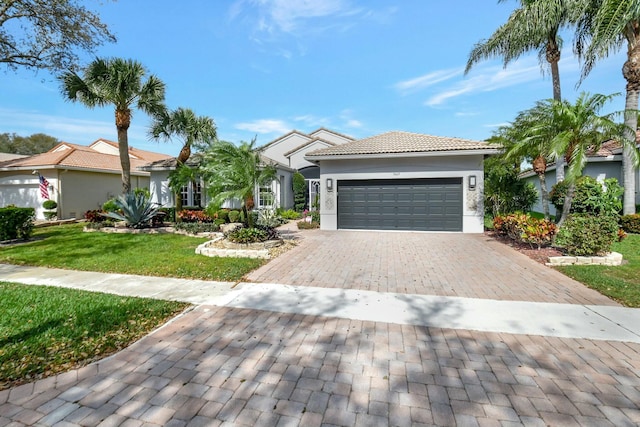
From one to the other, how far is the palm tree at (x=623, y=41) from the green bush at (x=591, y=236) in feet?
15.1

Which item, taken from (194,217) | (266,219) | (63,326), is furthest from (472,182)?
(63,326)

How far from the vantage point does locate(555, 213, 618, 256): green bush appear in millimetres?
6930

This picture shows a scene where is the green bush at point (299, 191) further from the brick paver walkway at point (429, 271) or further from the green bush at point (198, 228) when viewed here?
the brick paver walkway at point (429, 271)

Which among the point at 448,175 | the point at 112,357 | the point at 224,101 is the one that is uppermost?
the point at 224,101

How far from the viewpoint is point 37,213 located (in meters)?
17.9

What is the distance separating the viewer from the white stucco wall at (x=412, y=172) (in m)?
12.7

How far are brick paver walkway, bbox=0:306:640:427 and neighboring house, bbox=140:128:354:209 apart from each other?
11143mm

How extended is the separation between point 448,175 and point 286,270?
923 cm

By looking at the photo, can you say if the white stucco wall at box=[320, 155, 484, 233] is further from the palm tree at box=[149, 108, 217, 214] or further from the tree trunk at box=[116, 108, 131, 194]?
the tree trunk at box=[116, 108, 131, 194]

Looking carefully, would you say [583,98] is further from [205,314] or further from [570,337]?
[205,314]

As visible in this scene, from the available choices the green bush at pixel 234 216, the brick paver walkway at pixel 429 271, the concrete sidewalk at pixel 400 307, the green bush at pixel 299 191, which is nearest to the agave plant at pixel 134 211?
the green bush at pixel 234 216

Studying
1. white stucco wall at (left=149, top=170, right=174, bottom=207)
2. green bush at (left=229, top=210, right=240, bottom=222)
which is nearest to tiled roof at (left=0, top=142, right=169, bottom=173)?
white stucco wall at (left=149, top=170, right=174, bottom=207)

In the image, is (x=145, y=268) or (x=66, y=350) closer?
(x=66, y=350)

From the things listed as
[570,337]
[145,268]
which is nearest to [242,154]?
[145,268]
